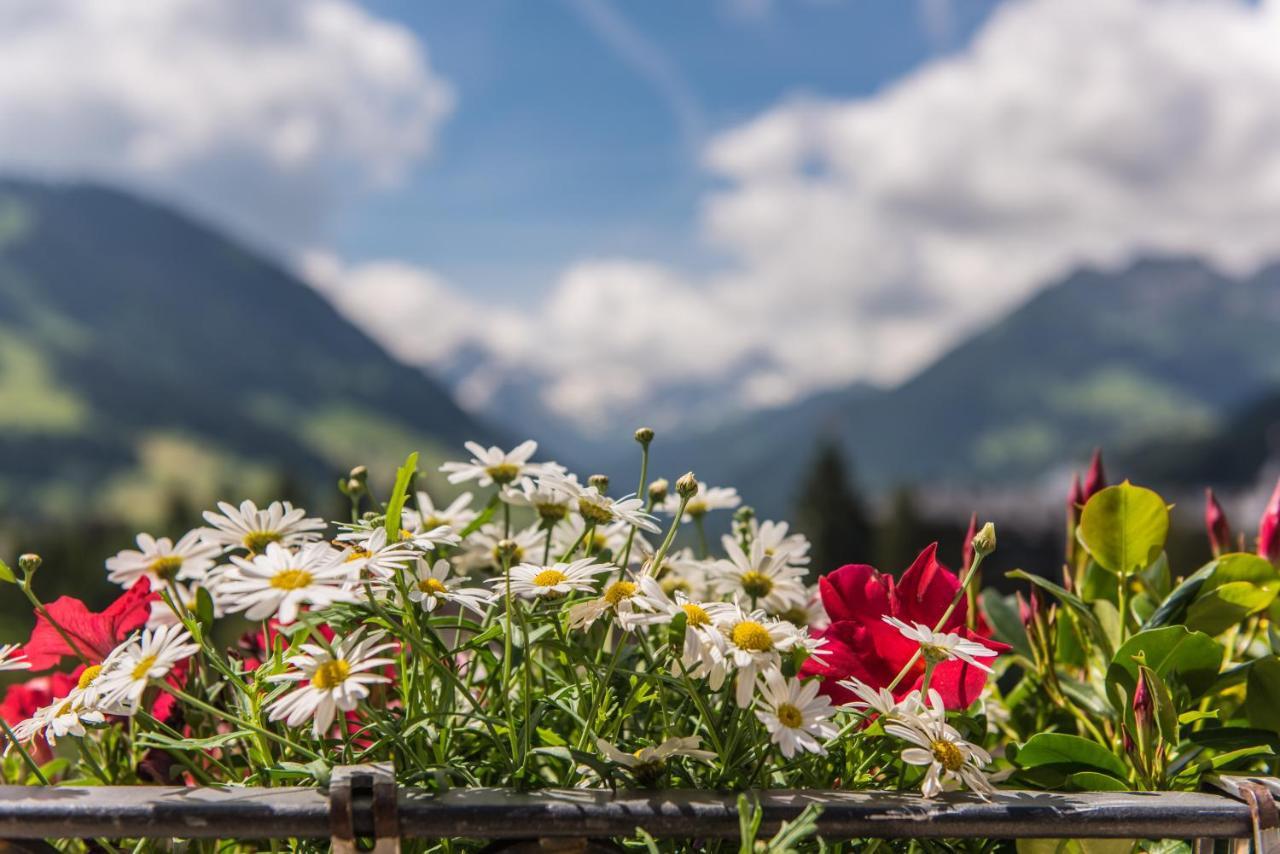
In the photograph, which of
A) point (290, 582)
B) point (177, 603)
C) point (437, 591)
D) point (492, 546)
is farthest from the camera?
point (492, 546)

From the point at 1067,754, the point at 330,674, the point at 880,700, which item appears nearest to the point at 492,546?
the point at 330,674

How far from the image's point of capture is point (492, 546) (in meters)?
1.08

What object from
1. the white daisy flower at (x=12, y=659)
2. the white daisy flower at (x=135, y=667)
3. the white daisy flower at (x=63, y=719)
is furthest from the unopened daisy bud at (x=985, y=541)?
the white daisy flower at (x=12, y=659)

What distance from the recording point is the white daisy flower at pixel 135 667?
0.79m

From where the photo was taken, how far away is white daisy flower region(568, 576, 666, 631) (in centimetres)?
80

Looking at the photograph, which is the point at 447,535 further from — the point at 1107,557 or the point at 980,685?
the point at 1107,557

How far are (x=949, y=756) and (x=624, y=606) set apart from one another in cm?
30

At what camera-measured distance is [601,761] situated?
831 mm

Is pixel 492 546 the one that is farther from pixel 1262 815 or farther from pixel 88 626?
pixel 1262 815

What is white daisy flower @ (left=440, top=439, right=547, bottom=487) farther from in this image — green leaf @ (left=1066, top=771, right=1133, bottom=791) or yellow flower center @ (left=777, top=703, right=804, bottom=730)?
green leaf @ (left=1066, top=771, right=1133, bottom=791)

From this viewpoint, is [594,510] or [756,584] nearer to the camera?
[594,510]

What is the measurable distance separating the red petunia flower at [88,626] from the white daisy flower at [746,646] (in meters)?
0.57

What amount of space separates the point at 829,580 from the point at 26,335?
156 meters

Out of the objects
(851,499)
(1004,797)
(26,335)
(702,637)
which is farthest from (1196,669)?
(26,335)
